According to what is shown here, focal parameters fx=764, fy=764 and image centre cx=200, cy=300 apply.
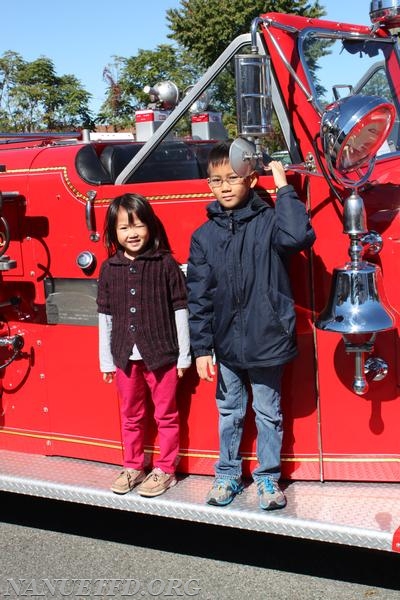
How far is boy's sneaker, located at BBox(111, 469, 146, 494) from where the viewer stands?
313 cm

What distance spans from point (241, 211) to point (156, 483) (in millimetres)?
1156

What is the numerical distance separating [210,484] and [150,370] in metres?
0.54

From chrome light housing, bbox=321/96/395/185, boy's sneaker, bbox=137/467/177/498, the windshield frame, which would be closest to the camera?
chrome light housing, bbox=321/96/395/185

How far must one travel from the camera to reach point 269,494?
2908 millimetres

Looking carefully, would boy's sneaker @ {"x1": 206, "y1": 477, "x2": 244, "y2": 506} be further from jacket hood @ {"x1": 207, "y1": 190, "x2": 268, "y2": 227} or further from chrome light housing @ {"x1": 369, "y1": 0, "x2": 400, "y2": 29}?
chrome light housing @ {"x1": 369, "y1": 0, "x2": 400, "y2": 29}

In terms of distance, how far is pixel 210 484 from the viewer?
10.4ft

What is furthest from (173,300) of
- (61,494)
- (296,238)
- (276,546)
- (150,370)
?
(276,546)

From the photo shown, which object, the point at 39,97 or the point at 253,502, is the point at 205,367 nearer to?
the point at 253,502

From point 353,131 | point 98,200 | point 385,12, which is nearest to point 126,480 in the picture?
point 98,200

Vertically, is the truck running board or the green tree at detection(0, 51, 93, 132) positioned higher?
the green tree at detection(0, 51, 93, 132)

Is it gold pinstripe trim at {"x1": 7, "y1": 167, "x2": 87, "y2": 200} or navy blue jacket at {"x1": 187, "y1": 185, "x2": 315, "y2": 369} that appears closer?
navy blue jacket at {"x1": 187, "y1": 185, "x2": 315, "y2": 369}

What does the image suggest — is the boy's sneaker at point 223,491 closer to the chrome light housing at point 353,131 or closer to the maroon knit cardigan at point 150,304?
the maroon knit cardigan at point 150,304

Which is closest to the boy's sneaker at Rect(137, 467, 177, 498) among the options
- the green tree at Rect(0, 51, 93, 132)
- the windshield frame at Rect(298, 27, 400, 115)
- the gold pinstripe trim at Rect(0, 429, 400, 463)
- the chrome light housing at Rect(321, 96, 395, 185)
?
the gold pinstripe trim at Rect(0, 429, 400, 463)

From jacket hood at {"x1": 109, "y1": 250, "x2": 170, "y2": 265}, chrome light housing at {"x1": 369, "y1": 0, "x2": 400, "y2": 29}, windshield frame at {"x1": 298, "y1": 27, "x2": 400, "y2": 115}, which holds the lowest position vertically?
jacket hood at {"x1": 109, "y1": 250, "x2": 170, "y2": 265}
